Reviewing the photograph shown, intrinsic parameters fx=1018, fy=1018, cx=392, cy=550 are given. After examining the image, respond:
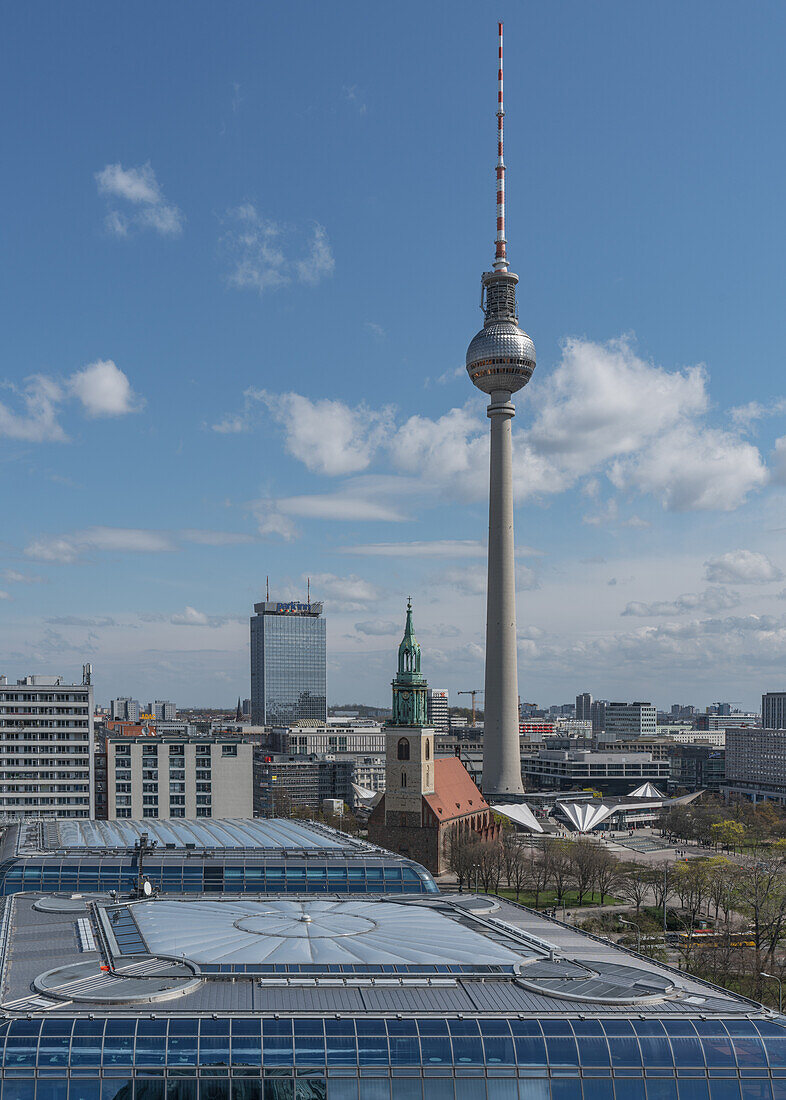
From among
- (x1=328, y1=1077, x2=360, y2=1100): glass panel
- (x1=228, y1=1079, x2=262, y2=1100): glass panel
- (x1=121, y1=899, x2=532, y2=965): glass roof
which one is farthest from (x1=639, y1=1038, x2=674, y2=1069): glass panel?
(x1=228, y1=1079, x2=262, y2=1100): glass panel

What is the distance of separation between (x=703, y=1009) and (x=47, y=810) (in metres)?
107

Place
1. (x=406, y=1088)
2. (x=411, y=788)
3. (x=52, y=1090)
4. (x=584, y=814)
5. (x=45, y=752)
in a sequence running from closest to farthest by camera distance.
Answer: (x=52, y=1090), (x=406, y=1088), (x=411, y=788), (x=45, y=752), (x=584, y=814)

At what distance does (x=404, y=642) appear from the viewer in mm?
127875

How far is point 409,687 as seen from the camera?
12731cm

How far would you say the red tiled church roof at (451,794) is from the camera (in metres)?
128

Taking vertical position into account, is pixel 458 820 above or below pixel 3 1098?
below

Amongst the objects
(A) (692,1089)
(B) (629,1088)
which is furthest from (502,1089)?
(A) (692,1089)

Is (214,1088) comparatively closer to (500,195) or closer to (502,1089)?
(502,1089)

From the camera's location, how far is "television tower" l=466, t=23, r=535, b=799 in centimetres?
17600

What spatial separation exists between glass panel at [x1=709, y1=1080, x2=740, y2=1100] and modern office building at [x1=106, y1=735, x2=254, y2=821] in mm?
111144

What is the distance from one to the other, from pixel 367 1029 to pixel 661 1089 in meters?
10.1

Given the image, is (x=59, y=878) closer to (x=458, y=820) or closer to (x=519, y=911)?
(x=519, y=911)

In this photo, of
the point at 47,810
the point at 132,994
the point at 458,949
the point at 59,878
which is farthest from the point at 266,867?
the point at 47,810

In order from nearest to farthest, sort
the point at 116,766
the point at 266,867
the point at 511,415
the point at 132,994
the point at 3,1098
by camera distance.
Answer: the point at 3,1098 → the point at 132,994 → the point at 266,867 → the point at 116,766 → the point at 511,415
